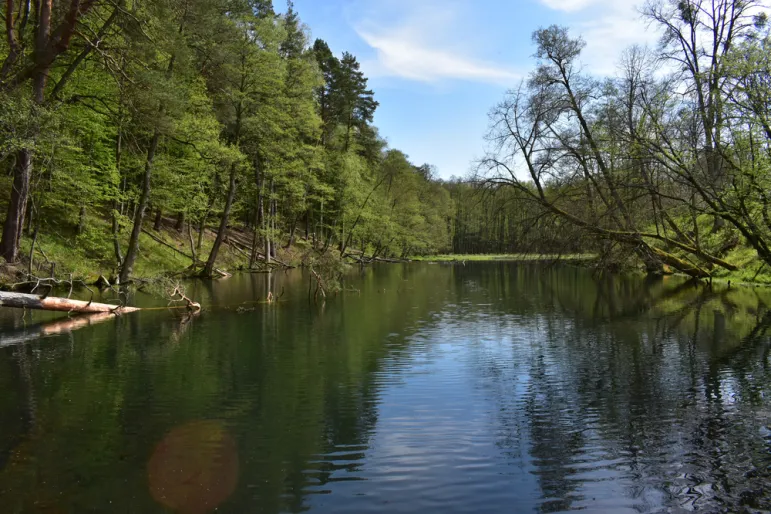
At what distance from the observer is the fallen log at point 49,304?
14.1m

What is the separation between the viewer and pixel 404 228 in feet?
229

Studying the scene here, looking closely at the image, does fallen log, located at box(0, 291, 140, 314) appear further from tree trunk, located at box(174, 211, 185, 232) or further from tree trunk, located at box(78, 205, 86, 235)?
tree trunk, located at box(174, 211, 185, 232)

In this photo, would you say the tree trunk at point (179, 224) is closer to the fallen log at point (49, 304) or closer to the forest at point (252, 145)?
the forest at point (252, 145)

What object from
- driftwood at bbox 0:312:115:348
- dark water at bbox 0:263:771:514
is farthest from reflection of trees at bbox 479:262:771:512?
driftwood at bbox 0:312:115:348

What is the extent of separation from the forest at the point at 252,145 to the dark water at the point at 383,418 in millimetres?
5699

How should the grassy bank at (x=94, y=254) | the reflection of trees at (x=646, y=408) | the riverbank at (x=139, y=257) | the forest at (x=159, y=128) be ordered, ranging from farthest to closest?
the riverbank at (x=139, y=257) < the grassy bank at (x=94, y=254) < the forest at (x=159, y=128) < the reflection of trees at (x=646, y=408)

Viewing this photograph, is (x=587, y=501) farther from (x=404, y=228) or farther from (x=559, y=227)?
(x=404, y=228)

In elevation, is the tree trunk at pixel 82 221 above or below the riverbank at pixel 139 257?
above

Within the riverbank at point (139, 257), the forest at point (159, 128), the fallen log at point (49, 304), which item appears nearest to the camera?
the fallen log at point (49, 304)

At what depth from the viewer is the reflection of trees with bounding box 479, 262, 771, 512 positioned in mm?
5406

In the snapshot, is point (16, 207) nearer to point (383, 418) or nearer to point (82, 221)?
point (82, 221)

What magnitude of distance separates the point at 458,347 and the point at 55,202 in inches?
801

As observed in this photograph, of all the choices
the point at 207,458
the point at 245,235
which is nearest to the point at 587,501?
the point at 207,458

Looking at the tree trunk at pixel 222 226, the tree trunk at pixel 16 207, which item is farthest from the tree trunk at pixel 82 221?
the tree trunk at pixel 222 226
